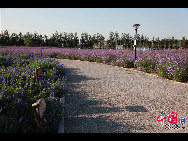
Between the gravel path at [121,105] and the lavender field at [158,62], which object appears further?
the lavender field at [158,62]

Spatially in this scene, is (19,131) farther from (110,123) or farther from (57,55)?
(57,55)

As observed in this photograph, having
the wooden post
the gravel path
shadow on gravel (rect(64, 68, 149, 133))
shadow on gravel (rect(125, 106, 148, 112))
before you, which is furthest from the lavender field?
the wooden post

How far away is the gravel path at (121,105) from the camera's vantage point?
3.44 m

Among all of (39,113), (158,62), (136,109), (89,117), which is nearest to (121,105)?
(136,109)

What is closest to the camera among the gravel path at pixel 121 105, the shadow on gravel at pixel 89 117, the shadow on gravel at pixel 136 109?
the shadow on gravel at pixel 89 117

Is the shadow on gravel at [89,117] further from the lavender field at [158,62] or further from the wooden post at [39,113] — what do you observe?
the lavender field at [158,62]

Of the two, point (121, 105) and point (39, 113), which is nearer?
point (39, 113)

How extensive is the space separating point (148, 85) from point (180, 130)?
3.57m

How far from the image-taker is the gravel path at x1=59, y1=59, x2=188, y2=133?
11.3ft

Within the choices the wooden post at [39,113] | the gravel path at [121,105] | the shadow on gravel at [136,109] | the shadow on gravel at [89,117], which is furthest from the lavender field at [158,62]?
the wooden post at [39,113]

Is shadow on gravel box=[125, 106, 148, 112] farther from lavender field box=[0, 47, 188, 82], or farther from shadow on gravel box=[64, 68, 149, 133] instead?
lavender field box=[0, 47, 188, 82]

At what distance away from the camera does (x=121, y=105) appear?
460 centimetres

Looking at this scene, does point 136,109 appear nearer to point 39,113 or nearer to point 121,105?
point 121,105
